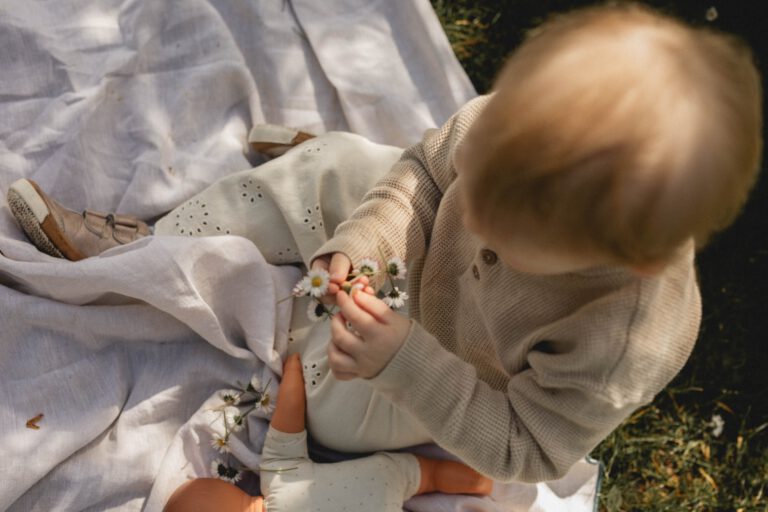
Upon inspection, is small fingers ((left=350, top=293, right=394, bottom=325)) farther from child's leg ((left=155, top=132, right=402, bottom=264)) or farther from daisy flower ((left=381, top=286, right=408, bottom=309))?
child's leg ((left=155, top=132, right=402, bottom=264))

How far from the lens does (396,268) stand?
44.6 inches

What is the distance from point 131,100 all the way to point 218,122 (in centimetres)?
20

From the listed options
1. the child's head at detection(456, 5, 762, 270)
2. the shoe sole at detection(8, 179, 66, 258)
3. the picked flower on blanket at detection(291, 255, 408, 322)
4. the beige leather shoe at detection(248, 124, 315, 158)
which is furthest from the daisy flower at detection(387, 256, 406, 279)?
the shoe sole at detection(8, 179, 66, 258)

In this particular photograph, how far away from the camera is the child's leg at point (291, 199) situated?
1503mm

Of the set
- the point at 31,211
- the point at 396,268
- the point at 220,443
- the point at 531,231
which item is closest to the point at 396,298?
the point at 396,268

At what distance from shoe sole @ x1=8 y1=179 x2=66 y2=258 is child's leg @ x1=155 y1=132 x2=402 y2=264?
213mm

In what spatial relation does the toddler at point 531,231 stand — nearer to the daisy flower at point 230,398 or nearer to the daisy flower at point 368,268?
the daisy flower at point 368,268

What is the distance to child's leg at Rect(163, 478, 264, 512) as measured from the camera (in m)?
1.34

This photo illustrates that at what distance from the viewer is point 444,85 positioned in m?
1.80

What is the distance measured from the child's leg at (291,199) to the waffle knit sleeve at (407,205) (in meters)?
0.25

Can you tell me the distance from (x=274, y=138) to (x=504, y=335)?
0.81 metres

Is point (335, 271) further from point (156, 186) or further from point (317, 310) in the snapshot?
point (156, 186)

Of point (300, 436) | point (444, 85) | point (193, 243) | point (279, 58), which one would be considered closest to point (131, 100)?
point (279, 58)

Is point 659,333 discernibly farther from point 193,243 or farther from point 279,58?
point 279,58
